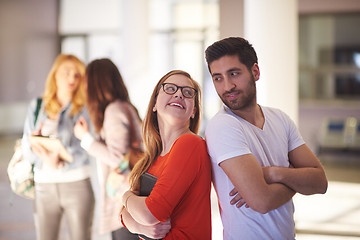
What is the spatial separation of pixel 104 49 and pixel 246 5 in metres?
11.7

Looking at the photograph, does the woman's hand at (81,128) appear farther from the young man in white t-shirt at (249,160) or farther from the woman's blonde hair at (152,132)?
the young man in white t-shirt at (249,160)

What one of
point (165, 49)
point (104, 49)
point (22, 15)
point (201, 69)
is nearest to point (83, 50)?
point (104, 49)

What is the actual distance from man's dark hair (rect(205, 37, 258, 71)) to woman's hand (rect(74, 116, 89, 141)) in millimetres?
1434

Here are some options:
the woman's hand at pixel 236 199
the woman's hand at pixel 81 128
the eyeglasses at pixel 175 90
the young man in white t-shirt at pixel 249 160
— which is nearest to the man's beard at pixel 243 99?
the young man in white t-shirt at pixel 249 160

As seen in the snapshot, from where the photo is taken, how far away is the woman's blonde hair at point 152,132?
1.68 meters

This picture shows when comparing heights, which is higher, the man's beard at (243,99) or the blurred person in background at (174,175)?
the man's beard at (243,99)

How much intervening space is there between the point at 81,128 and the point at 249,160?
64.0 inches

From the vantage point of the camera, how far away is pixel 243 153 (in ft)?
4.80

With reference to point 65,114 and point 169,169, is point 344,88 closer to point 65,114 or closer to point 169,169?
point 65,114

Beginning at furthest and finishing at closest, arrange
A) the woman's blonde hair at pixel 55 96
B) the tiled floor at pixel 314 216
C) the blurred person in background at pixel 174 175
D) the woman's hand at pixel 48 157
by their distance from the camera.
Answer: the tiled floor at pixel 314 216, the woman's blonde hair at pixel 55 96, the woman's hand at pixel 48 157, the blurred person in background at pixel 174 175

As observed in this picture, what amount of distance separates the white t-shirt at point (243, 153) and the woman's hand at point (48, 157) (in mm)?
1468

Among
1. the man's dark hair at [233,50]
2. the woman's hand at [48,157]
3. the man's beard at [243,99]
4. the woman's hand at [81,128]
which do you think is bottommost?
the woman's hand at [48,157]

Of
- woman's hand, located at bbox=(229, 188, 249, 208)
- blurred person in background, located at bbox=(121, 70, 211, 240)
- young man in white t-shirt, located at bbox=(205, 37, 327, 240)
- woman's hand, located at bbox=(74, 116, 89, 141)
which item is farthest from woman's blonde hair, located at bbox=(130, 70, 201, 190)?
woman's hand, located at bbox=(74, 116, 89, 141)

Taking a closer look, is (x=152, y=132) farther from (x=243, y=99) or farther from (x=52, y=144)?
(x=52, y=144)
